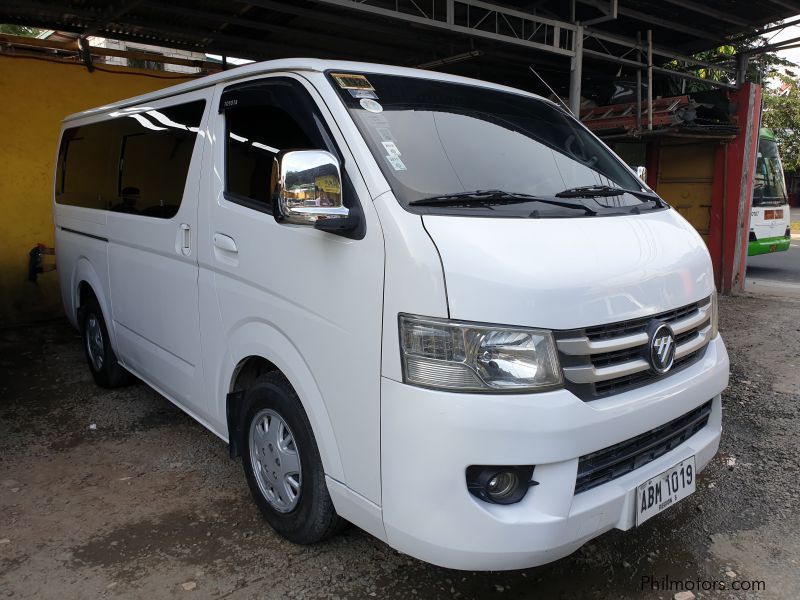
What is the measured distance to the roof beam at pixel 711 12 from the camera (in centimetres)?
685

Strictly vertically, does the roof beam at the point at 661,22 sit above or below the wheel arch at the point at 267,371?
above

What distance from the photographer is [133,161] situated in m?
3.88

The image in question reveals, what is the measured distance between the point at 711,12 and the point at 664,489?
6.91 metres

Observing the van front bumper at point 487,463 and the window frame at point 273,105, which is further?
the window frame at point 273,105

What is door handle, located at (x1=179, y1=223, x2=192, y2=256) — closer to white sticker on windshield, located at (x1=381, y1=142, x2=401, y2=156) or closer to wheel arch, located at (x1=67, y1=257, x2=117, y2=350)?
white sticker on windshield, located at (x1=381, y1=142, x2=401, y2=156)

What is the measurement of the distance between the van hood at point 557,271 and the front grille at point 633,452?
46cm

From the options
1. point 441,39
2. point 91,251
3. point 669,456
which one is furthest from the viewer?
point 441,39

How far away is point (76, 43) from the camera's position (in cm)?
687

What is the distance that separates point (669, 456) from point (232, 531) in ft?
6.39

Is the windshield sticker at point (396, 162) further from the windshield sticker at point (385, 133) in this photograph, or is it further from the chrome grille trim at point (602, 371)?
the chrome grille trim at point (602, 371)

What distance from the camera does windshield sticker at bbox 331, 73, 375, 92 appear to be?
2.46 m

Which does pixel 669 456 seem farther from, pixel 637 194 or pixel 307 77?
pixel 307 77

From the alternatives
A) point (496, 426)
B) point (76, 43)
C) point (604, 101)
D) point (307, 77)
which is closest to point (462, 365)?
point (496, 426)

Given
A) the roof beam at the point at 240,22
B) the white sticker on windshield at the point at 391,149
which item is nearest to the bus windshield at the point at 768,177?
the roof beam at the point at 240,22
